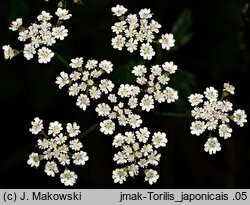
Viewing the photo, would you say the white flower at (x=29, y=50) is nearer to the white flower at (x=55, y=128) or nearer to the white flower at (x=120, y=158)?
the white flower at (x=55, y=128)

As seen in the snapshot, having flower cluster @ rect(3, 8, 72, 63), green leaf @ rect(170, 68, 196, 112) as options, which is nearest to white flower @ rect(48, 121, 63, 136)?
flower cluster @ rect(3, 8, 72, 63)

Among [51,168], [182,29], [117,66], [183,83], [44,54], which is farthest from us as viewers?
[117,66]

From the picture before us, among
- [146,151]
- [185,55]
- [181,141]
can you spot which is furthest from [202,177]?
[146,151]

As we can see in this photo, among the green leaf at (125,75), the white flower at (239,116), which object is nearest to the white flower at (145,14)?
the green leaf at (125,75)

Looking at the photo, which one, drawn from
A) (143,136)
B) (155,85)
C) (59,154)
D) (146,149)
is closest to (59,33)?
(155,85)

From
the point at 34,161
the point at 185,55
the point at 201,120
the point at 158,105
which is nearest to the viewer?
the point at 34,161

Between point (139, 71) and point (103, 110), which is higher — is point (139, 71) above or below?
above

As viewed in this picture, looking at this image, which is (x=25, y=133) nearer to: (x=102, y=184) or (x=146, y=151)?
(x=102, y=184)

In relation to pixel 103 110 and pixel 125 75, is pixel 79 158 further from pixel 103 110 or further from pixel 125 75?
pixel 125 75
